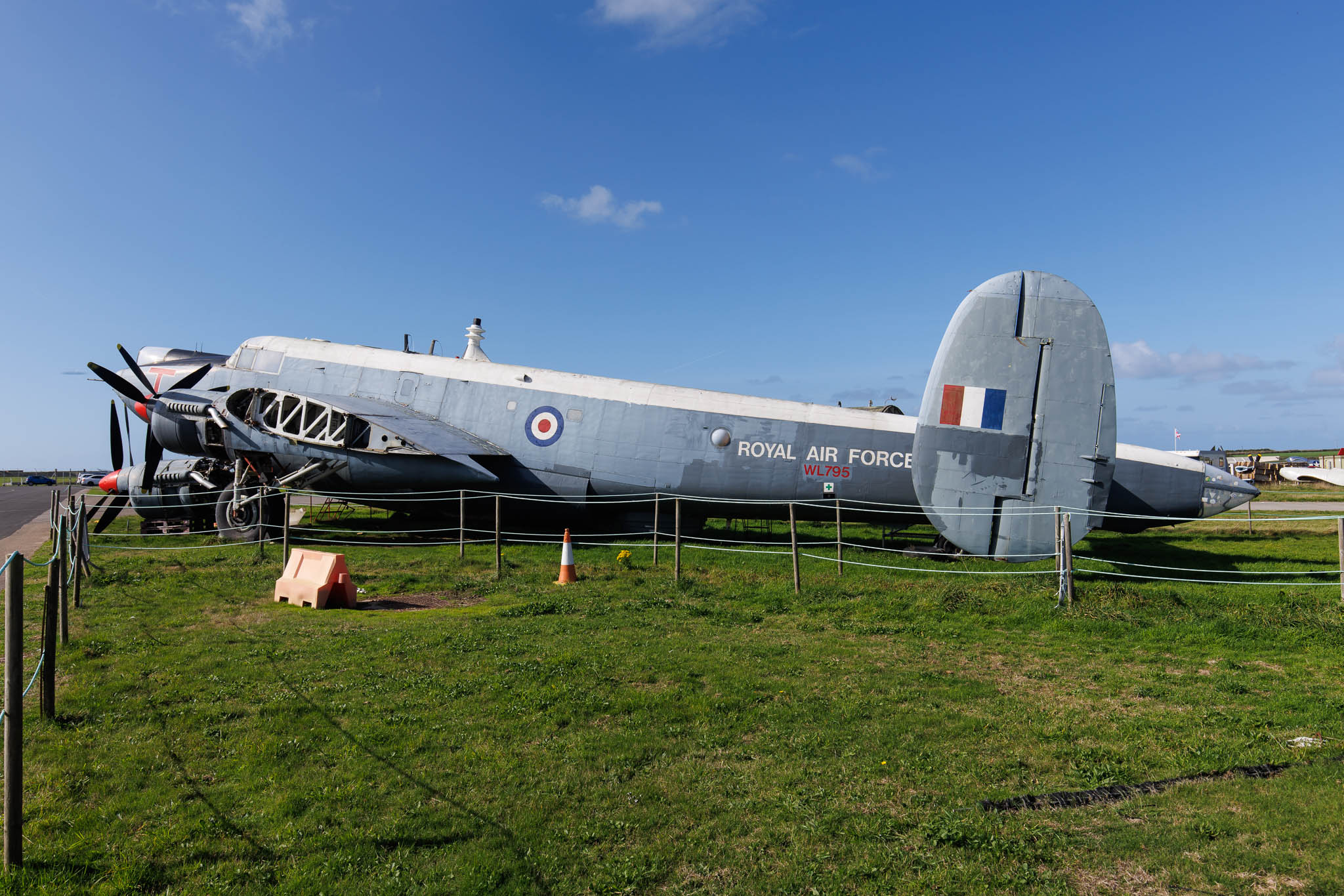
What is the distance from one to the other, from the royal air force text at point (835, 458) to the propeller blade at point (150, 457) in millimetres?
16279

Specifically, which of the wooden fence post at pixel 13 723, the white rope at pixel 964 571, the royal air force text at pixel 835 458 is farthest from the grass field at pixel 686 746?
the royal air force text at pixel 835 458

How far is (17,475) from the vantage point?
94188mm

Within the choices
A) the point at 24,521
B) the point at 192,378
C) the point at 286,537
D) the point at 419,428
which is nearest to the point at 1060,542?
the point at 286,537

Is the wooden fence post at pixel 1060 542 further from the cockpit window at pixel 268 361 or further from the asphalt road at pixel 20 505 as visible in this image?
the asphalt road at pixel 20 505

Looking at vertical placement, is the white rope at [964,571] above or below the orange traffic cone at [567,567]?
above

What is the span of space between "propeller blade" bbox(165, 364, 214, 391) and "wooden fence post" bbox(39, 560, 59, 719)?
15.6m

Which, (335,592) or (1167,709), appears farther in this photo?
(335,592)

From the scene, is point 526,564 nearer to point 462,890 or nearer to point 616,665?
point 616,665

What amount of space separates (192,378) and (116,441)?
15.5 feet

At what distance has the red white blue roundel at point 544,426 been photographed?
17.3 meters

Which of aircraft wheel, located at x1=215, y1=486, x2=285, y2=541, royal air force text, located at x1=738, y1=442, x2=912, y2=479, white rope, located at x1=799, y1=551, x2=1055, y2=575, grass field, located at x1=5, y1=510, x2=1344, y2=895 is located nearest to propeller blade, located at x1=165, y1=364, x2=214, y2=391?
aircraft wheel, located at x1=215, y1=486, x2=285, y2=541

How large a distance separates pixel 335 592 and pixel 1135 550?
711 inches

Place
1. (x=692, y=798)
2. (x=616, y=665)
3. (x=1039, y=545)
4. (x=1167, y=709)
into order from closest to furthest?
(x=692, y=798)
(x=1167, y=709)
(x=616, y=665)
(x=1039, y=545)

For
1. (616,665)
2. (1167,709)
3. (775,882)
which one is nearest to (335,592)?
(616,665)
